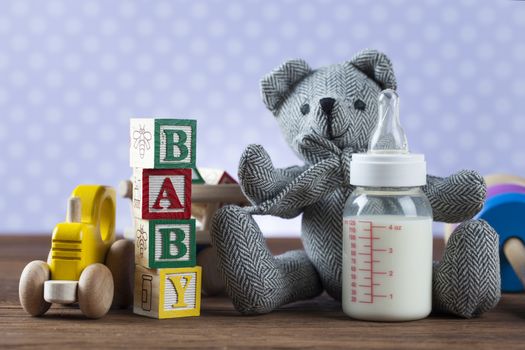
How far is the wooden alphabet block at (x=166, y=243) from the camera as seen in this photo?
86 cm

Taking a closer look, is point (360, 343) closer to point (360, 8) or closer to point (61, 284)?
point (61, 284)

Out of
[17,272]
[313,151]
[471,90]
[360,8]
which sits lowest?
[17,272]

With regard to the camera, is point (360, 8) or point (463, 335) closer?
point (463, 335)

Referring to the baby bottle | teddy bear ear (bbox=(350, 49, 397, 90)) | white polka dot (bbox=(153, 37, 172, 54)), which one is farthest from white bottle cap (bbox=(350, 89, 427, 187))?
white polka dot (bbox=(153, 37, 172, 54))

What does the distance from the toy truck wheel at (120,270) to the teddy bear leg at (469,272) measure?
1.13ft

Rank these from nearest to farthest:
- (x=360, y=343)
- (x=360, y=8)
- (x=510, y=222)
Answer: (x=360, y=343) < (x=510, y=222) < (x=360, y=8)

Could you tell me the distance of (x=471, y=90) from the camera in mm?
1856

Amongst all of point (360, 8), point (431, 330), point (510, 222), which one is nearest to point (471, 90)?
point (360, 8)

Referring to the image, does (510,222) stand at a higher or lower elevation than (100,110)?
lower

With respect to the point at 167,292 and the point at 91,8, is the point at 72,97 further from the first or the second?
the point at 167,292

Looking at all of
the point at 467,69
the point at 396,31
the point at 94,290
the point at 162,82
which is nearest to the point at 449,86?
the point at 467,69

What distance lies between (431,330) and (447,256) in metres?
0.09

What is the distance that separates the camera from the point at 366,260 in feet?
2.72

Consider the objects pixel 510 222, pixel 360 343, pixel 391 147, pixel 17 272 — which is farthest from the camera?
pixel 17 272
